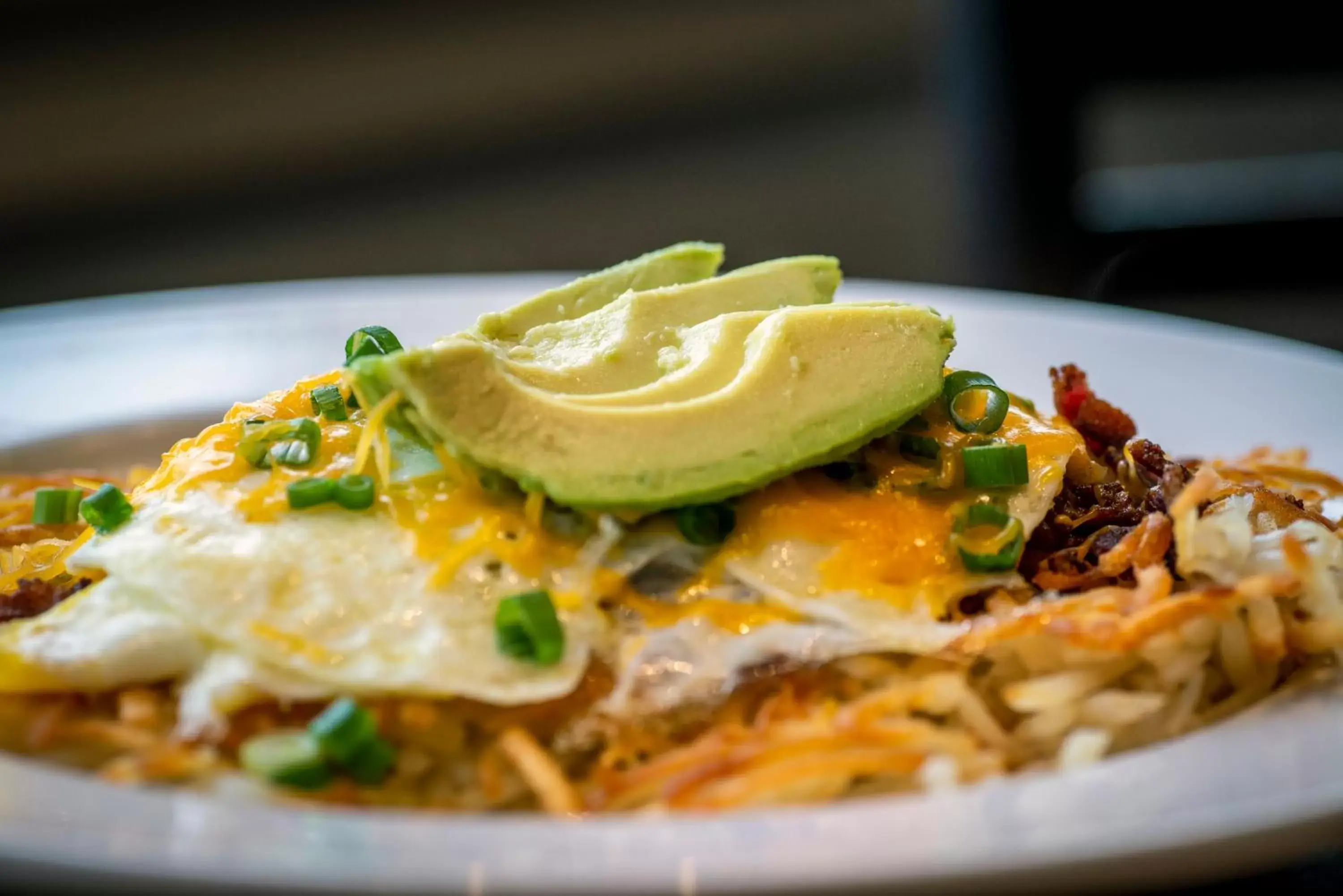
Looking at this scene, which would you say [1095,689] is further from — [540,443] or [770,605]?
[540,443]

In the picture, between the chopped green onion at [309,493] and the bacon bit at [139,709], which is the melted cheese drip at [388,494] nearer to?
the chopped green onion at [309,493]

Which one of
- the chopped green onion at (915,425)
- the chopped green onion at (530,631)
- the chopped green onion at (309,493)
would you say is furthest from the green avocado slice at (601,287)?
the chopped green onion at (530,631)

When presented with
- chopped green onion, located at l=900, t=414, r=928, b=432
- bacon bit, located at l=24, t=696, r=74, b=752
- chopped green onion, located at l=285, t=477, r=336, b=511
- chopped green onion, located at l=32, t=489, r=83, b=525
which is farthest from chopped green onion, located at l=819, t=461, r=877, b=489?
chopped green onion, located at l=32, t=489, r=83, b=525

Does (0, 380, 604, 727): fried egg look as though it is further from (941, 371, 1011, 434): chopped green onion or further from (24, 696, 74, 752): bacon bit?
(941, 371, 1011, 434): chopped green onion

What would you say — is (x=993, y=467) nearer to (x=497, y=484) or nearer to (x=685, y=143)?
(x=497, y=484)

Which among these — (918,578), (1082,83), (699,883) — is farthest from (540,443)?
(1082,83)

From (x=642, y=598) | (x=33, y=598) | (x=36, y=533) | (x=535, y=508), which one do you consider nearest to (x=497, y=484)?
(x=535, y=508)
